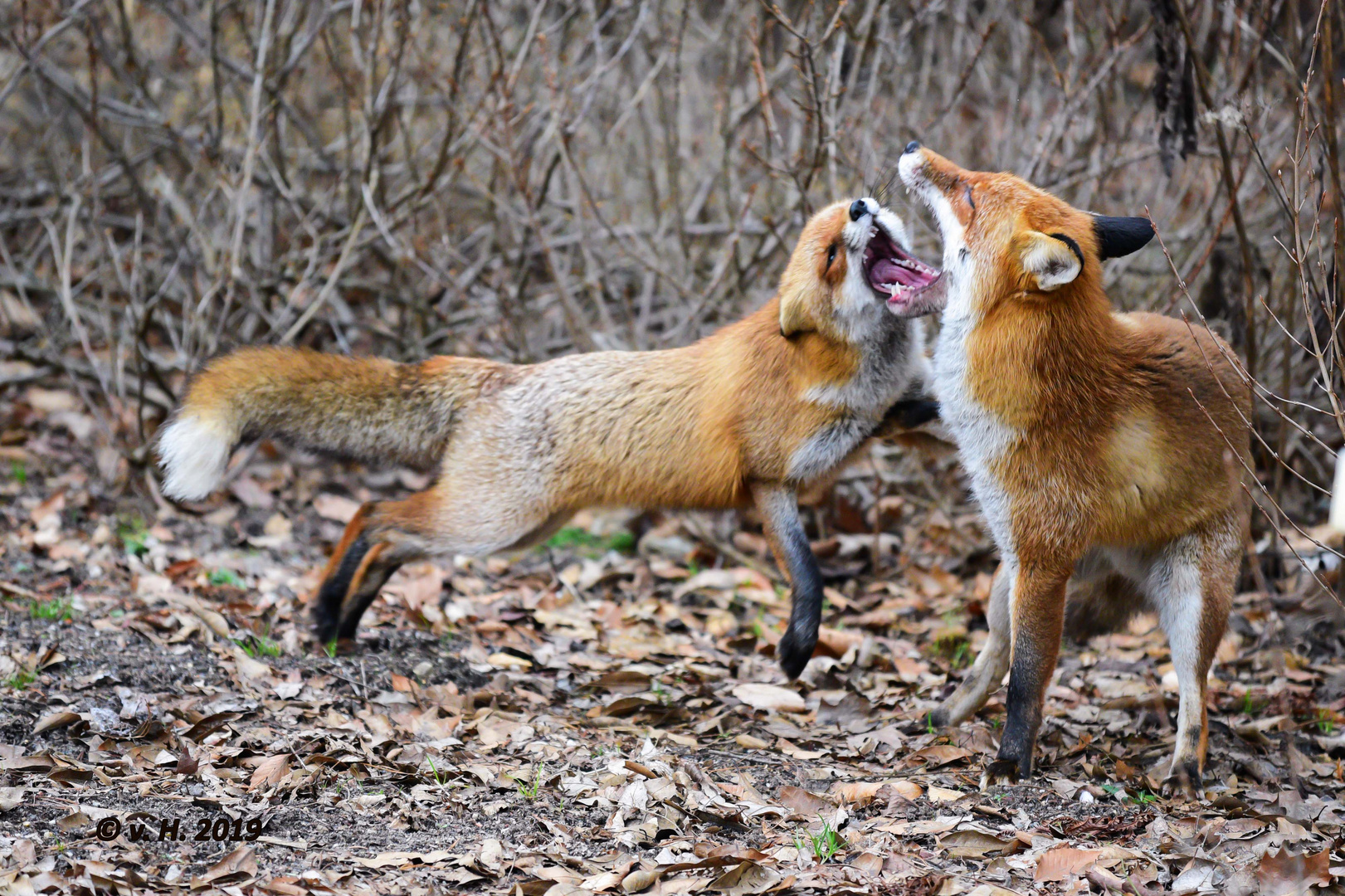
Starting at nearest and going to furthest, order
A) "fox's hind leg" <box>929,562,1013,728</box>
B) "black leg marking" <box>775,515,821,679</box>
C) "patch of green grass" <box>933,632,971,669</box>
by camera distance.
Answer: "fox's hind leg" <box>929,562,1013,728</box>
"black leg marking" <box>775,515,821,679</box>
"patch of green grass" <box>933,632,971,669</box>

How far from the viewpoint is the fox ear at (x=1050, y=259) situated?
3.95 meters

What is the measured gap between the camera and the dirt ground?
339 centimetres

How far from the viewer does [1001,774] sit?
13.8 feet

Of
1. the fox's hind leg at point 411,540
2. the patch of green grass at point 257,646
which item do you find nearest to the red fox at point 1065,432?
the fox's hind leg at point 411,540

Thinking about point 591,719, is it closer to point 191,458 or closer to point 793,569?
point 793,569

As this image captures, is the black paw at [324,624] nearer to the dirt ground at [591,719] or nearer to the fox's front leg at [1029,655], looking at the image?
the dirt ground at [591,719]

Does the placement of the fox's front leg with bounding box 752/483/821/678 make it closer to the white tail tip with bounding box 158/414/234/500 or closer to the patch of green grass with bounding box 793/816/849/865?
the patch of green grass with bounding box 793/816/849/865

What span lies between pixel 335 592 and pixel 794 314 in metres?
2.62

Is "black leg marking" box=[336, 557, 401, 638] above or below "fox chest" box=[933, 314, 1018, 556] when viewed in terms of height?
below

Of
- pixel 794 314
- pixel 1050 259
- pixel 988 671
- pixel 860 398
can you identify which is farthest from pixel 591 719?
pixel 1050 259

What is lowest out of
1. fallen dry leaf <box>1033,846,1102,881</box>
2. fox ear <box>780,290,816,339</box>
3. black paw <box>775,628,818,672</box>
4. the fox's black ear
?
fallen dry leaf <box>1033,846,1102,881</box>

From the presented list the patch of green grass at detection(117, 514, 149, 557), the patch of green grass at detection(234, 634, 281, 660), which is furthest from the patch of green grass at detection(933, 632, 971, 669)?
the patch of green grass at detection(117, 514, 149, 557)

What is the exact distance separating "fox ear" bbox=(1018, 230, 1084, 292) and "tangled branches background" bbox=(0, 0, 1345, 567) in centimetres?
171

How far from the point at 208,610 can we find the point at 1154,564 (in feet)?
14.4
